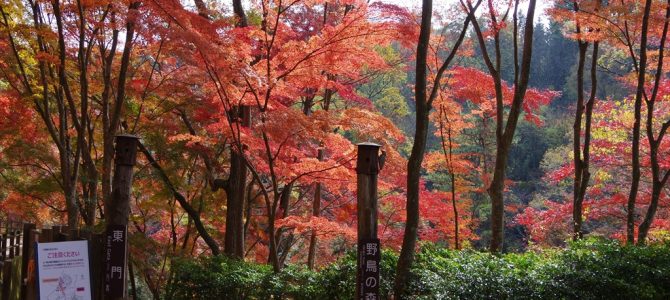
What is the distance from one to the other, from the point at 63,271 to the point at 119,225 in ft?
2.32

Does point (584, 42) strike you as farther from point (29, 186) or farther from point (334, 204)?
point (29, 186)

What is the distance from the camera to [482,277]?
5312 mm

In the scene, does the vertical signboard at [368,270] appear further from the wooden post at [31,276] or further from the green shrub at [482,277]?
the wooden post at [31,276]

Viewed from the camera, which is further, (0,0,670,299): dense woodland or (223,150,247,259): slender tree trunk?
(223,150,247,259): slender tree trunk

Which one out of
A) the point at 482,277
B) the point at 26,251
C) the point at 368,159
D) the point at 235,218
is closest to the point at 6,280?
the point at 26,251

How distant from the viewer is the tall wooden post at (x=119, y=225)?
556 cm

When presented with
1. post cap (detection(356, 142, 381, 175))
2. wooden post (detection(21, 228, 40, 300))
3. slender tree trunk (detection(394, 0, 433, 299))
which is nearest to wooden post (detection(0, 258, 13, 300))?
wooden post (detection(21, 228, 40, 300))

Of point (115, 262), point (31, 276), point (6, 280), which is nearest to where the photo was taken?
point (6, 280)

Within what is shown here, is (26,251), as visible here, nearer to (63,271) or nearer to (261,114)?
(63,271)

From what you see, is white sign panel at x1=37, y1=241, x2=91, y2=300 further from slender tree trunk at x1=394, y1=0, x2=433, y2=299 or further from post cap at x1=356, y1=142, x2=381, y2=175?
slender tree trunk at x1=394, y1=0, x2=433, y2=299

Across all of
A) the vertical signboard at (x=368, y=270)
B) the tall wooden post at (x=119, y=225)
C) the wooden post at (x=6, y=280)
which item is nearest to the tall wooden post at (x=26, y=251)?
the wooden post at (x=6, y=280)

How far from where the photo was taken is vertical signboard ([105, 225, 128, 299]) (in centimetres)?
555

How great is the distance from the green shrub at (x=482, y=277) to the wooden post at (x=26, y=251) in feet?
6.99

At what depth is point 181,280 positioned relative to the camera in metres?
7.32
